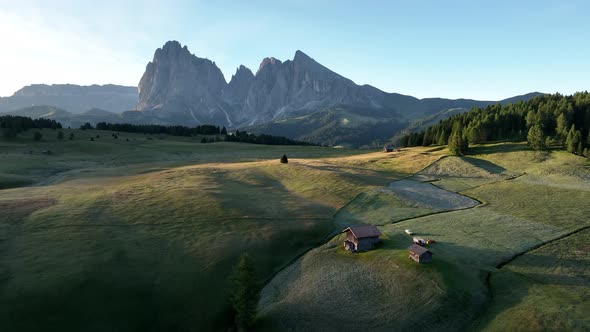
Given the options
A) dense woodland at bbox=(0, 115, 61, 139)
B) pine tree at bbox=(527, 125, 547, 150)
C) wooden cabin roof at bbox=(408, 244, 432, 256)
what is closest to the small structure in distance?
wooden cabin roof at bbox=(408, 244, 432, 256)

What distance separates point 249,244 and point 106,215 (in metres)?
26.1

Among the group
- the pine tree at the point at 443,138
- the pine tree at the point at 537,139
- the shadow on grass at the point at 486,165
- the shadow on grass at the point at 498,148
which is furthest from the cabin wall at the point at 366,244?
the pine tree at the point at 443,138

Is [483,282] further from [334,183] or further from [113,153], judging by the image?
[113,153]

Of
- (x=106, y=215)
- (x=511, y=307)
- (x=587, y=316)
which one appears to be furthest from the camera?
(x=106, y=215)

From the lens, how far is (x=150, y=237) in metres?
47.8

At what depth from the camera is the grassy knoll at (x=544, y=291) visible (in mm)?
29141

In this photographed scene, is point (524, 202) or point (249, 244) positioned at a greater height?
point (524, 202)

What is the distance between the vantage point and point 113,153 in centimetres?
14238

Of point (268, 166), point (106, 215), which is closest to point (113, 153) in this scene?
point (268, 166)

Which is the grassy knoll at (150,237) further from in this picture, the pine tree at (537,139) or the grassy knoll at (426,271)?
the pine tree at (537,139)

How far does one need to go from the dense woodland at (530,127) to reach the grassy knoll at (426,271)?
3366cm

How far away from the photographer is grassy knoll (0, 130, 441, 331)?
113ft

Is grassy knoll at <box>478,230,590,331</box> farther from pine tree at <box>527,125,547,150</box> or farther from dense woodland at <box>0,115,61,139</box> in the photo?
dense woodland at <box>0,115,61,139</box>

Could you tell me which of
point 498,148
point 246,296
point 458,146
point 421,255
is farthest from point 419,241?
point 498,148
